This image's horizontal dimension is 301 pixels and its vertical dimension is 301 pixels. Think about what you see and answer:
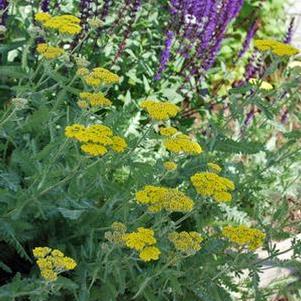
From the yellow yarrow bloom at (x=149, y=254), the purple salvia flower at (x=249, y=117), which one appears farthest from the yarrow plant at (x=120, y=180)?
the purple salvia flower at (x=249, y=117)

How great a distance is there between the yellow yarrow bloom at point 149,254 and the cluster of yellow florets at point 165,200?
14 centimetres

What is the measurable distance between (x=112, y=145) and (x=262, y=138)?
253 centimetres

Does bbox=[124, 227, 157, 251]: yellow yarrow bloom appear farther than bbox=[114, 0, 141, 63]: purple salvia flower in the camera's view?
No

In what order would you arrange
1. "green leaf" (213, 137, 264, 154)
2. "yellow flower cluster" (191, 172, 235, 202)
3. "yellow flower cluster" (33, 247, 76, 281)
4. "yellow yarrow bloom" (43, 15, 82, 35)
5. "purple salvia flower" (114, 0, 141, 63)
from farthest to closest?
"purple salvia flower" (114, 0, 141, 63), "green leaf" (213, 137, 264, 154), "yellow yarrow bloom" (43, 15, 82, 35), "yellow flower cluster" (191, 172, 235, 202), "yellow flower cluster" (33, 247, 76, 281)

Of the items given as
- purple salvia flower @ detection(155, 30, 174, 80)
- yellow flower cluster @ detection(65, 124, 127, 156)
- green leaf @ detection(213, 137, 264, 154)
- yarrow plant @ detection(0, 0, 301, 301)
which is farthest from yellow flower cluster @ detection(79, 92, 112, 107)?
purple salvia flower @ detection(155, 30, 174, 80)

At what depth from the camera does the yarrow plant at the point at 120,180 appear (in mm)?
2570

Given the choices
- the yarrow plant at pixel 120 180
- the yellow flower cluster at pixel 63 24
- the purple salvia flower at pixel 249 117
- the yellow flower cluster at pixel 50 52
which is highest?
the yellow flower cluster at pixel 63 24

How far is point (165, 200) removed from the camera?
2.47 m

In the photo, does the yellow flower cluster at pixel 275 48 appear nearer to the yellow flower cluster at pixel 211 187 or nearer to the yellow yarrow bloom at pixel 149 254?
the yellow flower cluster at pixel 211 187

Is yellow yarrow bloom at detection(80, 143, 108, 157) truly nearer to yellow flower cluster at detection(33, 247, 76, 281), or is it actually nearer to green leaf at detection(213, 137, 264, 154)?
yellow flower cluster at detection(33, 247, 76, 281)

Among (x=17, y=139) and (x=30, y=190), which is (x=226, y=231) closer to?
(x=30, y=190)

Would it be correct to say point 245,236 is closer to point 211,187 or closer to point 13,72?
point 211,187

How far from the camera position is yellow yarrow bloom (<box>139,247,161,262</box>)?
7.75 feet

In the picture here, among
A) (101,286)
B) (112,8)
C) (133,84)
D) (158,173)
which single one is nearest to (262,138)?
(133,84)
